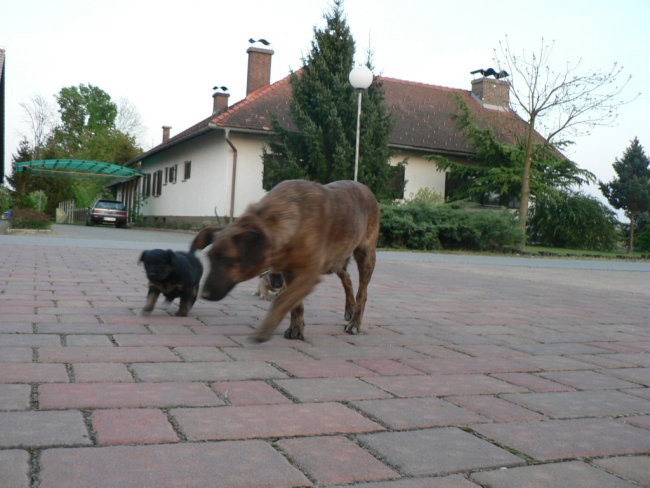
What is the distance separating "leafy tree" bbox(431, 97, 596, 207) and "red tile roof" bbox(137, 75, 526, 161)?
0.75m

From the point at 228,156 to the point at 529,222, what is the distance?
13.6m

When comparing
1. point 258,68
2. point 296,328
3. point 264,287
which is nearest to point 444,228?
point 258,68

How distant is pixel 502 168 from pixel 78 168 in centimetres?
2394

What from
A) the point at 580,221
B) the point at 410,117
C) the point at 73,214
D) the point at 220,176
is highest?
the point at 410,117

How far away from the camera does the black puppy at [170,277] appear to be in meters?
5.15

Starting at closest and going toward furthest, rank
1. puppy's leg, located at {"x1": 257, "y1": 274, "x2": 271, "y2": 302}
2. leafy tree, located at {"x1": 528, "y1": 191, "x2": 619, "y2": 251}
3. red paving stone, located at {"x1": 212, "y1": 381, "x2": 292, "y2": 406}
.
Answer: red paving stone, located at {"x1": 212, "y1": 381, "x2": 292, "y2": 406}
puppy's leg, located at {"x1": 257, "y1": 274, "x2": 271, "y2": 302}
leafy tree, located at {"x1": 528, "y1": 191, "x2": 619, "y2": 251}

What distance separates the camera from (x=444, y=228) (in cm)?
2108

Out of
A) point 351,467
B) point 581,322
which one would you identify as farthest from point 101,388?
point 581,322

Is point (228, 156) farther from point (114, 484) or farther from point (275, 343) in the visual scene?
point (114, 484)

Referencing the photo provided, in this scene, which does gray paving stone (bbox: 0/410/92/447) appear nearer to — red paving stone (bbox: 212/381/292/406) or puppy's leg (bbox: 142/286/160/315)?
red paving stone (bbox: 212/381/292/406)

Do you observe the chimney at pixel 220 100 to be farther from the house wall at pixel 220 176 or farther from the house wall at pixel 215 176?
the house wall at pixel 215 176

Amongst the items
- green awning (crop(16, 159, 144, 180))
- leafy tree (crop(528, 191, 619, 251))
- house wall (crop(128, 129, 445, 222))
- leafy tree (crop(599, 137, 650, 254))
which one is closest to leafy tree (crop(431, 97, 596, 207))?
leafy tree (crop(528, 191, 619, 251))

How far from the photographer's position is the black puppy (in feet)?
16.9

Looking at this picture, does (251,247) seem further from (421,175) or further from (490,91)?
(490,91)
